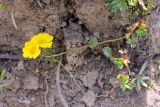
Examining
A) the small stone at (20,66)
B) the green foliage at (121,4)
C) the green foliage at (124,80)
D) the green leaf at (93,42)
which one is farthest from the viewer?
the small stone at (20,66)

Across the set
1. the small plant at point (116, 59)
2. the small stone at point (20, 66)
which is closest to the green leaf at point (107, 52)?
the small plant at point (116, 59)

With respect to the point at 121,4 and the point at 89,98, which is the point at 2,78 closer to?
the point at 89,98

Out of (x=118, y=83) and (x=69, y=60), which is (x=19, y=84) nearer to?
(x=69, y=60)

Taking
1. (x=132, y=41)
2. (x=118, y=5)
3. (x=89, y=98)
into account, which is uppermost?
(x=118, y=5)

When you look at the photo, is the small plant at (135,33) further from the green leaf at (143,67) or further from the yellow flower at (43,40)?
the yellow flower at (43,40)

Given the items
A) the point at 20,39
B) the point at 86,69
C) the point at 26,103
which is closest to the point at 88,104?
the point at 86,69

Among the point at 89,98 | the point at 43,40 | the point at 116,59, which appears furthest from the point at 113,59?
the point at 43,40
